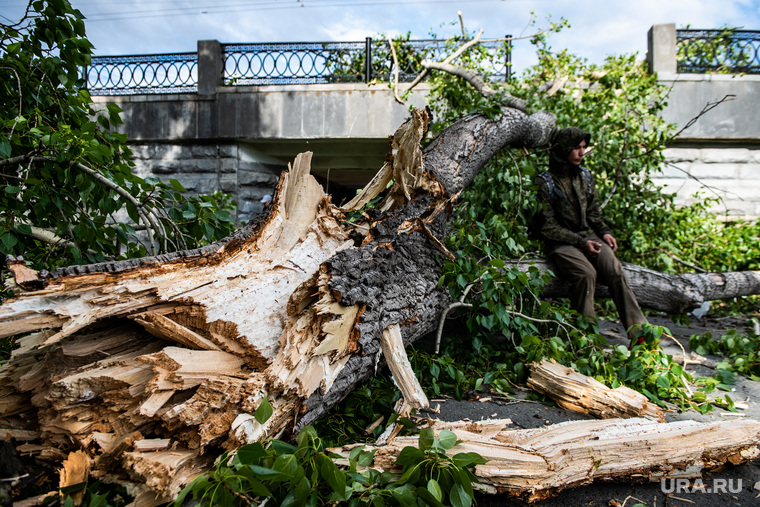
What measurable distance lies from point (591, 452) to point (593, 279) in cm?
218

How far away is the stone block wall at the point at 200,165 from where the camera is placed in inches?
299

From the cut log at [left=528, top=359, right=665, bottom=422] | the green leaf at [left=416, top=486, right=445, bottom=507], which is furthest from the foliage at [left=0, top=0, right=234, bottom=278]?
the cut log at [left=528, top=359, right=665, bottom=422]

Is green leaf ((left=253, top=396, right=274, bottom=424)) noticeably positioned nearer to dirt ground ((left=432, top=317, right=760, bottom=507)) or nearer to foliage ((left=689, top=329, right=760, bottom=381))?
dirt ground ((left=432, top=317, right=760, bottom=507))

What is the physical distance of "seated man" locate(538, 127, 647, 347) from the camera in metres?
3.79

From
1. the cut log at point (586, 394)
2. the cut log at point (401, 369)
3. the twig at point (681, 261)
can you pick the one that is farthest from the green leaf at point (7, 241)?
the twig at point (681, 261)

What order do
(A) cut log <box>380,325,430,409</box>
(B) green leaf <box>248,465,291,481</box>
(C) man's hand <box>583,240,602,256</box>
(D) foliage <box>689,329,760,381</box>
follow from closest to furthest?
(B) green leaf <box>248,465,291,481</box> < (A) cut log <box>380,325,430,409</box> < (D) foliage <box>689,329,760,381</box> < (C) man's hand <box>583,240,602,256</box>

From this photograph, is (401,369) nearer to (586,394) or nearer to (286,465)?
(286,465)

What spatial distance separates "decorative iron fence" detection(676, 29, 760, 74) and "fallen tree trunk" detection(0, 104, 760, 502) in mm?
6885

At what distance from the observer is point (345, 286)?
201 cm

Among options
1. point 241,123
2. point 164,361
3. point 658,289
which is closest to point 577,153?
point 658,289

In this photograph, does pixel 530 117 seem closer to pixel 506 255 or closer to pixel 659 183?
pixel 506 255

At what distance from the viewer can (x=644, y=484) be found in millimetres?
1884

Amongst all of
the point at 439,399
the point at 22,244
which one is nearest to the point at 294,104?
the point at 22,244

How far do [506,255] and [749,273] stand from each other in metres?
2.64
